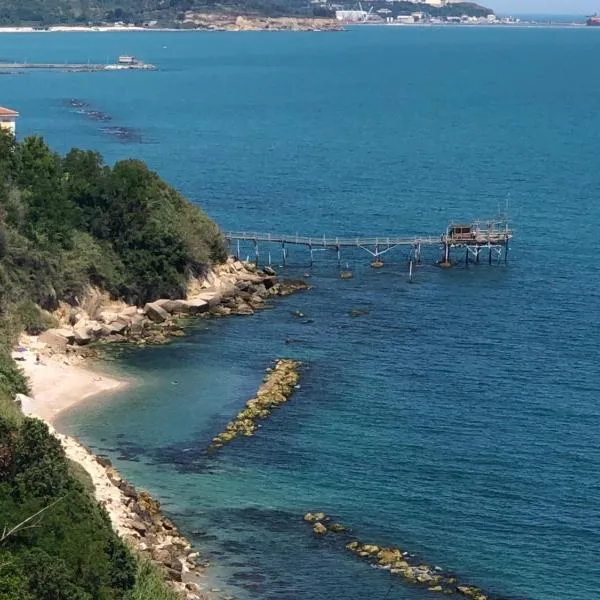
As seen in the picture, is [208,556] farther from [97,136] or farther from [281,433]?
[97,136]

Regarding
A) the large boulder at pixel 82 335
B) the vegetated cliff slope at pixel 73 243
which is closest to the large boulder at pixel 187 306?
the vegetated cliff slope at pixel 73 243

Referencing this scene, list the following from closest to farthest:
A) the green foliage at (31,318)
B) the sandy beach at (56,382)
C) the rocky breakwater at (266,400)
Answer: the rocky breakwater at (266,400), the sandy beach at (56,382), the green foliage at (31,318)

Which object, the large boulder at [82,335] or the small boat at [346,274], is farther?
the small boat at [346,274]

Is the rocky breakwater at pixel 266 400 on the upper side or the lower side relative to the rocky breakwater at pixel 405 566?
upper

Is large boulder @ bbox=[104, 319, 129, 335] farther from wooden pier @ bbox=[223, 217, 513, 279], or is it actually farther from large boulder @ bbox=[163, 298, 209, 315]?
wooden pier @ bbox=[223, 217, 513, 279]

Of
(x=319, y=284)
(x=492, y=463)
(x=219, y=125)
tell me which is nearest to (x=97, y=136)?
(x=219, y=125)

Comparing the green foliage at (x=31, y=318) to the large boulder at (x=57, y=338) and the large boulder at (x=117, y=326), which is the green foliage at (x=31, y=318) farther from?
the large boulder at (x=117, y=326)

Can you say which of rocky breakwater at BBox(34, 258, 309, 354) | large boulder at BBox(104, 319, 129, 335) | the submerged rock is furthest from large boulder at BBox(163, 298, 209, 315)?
the submerged rock
